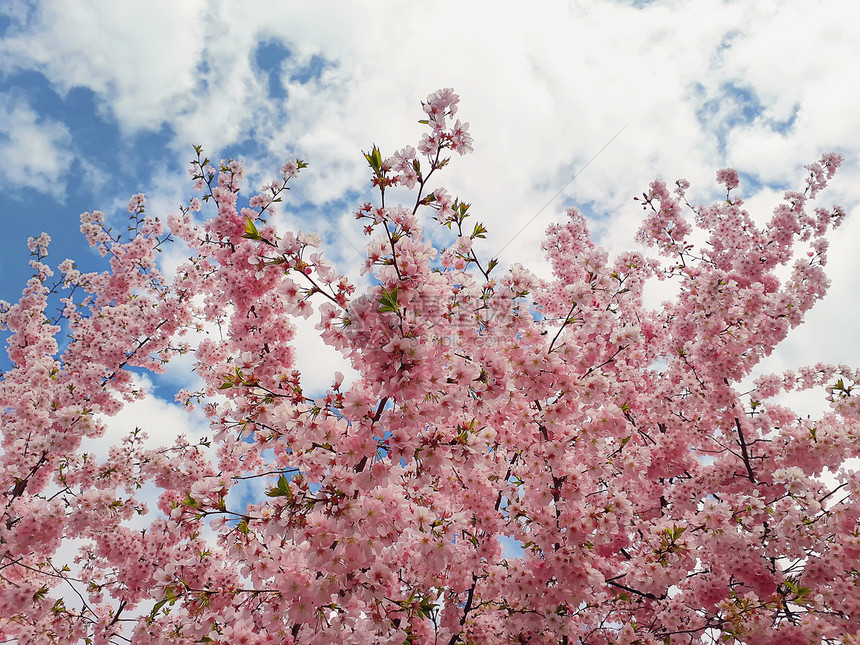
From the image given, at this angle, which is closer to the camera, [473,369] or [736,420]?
[473,369]

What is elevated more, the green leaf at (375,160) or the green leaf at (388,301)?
the green leaf at (375,160)

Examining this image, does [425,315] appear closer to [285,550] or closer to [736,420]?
[285,550]

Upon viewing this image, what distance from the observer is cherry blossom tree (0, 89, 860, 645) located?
12.6ft

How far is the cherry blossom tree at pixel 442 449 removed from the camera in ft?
12.6

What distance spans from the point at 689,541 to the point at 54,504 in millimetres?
9525

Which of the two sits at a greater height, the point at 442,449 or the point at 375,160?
the point at 375,160

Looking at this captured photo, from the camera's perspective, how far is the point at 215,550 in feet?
24.3

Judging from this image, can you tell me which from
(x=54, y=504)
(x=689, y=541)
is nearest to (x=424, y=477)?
(x=689, y=541)

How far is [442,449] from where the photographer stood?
12.7ft

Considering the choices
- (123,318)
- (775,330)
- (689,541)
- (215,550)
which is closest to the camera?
(689,541)

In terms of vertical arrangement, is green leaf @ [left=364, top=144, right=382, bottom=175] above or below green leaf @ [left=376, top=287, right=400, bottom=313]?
above

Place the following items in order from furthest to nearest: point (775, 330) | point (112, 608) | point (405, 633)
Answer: point (112, 608) → point (775, 330) → point (405, 633)

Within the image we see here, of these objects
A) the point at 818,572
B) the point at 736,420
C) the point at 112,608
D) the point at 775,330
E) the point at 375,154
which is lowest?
the point at 112,608

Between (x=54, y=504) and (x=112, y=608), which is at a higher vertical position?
(x=54, y=504)
